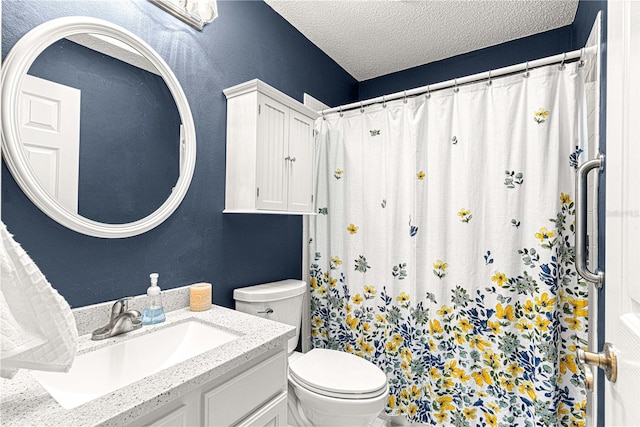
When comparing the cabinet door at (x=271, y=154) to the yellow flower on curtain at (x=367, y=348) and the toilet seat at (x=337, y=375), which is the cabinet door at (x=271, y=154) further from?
the yellow flower on curtain at (x=367, y=348)

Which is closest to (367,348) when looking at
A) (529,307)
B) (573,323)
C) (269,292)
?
(269,292)

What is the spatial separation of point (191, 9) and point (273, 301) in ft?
4.56

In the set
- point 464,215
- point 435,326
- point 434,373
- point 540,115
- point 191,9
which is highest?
point 191,9

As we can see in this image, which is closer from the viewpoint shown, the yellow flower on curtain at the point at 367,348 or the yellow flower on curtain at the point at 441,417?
the yellow flower on curtain at the point at 441,417

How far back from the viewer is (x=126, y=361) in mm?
1011

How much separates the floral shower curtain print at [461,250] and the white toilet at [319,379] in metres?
0.40

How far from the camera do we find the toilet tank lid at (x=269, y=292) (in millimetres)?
1532

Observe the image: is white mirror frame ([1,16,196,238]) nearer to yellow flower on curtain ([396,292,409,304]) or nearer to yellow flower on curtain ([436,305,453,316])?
yellow flower on curtain ([396,292,409,304])

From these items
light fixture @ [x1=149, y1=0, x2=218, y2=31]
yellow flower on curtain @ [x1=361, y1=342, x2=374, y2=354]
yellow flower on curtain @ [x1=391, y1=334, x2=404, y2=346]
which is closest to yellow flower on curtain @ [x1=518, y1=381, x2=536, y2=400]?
yellow flower on curtain @ [x1=391, y1=334, x2=404, y2=346]

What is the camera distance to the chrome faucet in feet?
3.33

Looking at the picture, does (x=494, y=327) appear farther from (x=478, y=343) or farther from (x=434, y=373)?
(x=434, y=373)

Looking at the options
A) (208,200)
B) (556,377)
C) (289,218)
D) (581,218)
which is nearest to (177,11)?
(208,200)

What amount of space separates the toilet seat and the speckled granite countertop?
49cm

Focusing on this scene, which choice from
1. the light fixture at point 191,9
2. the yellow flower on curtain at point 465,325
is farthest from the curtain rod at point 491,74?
the yellow flower on curtain at point 465,325
